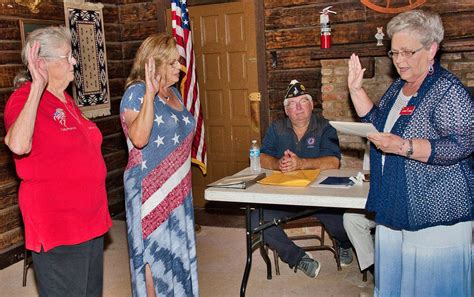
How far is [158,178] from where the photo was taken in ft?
9.31

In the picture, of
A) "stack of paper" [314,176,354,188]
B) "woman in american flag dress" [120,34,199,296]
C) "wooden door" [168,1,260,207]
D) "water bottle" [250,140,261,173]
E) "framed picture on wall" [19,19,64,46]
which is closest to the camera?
"woman in american flag dress" [120,34,199,296]

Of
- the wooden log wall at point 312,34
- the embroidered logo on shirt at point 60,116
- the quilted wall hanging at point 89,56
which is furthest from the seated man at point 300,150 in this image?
the quilted wall hanging at point 89,56

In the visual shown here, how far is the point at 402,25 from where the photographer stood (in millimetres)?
2172

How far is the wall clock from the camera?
14.7 ft

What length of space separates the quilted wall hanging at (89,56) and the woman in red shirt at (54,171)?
2.83 m

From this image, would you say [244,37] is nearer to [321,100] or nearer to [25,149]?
[321,100]

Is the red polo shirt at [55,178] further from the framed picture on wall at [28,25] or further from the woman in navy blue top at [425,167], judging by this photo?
the framed picture on wall at [28,25]

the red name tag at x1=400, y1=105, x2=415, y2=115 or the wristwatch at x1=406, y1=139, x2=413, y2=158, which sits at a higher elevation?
the red name tag at x1=400, y1=105, x2=415, y2=115

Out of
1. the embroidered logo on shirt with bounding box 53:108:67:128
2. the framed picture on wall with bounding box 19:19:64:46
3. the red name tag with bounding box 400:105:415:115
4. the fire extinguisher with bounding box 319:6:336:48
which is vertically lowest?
the red name tag with bounding box 400:105:415:115

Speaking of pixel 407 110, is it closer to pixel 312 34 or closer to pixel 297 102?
pixel 297 102

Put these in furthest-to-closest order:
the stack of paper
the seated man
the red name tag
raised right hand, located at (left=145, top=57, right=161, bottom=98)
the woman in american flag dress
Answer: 1. the seated man
2. the stack of paper
3. the woman in american flag dress
4. raised right hand, located at (left=145, top=57, right=161, bottom=98)
5. the red name tag

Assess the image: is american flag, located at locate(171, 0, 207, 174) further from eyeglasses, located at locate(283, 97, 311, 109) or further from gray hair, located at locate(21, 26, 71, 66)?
gray hair, located at locate(21, 26, 71, 66)

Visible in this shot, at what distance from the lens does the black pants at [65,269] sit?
223 cm

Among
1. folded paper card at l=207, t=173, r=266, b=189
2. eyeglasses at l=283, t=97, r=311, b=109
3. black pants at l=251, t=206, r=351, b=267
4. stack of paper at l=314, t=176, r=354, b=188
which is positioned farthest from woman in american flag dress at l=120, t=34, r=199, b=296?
eyeglasses at l=283, t=97, r=311, b=109
